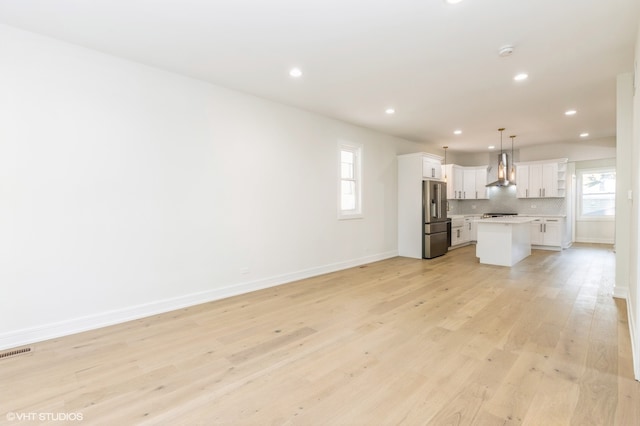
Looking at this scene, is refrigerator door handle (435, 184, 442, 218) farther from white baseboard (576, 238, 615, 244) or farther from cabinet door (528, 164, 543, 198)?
white baseboard (576, 238, 615, 244)

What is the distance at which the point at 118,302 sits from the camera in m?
3.24

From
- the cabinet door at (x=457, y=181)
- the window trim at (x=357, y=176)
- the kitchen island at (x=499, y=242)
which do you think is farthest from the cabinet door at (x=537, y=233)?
the window trim at (x=357, y=176)

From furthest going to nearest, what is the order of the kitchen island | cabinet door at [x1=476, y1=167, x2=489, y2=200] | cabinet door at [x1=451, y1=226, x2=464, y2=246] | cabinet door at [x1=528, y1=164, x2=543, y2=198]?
cabinet door at [x1=476, y1=167, x2=489, y2=200] → cabinet door at [x1=528, y1=164, x2=543, y2=198] → cabinet door at [x1=451, y1=226, x2=464, y2=246] → the kitchen island

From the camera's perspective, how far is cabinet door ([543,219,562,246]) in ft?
25.3

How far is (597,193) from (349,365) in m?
10.2

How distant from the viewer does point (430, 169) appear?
23.0ft

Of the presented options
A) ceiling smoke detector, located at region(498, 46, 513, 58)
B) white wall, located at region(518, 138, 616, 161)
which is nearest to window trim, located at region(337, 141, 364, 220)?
ceiling smoke detector, located at region(498, 46, 513, 58)

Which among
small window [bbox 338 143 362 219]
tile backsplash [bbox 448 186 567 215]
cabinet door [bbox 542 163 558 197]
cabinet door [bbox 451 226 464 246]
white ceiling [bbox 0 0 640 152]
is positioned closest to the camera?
white ceiling [bbox 0 0 640 152]

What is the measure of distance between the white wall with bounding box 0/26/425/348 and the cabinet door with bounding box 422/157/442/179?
312 cm

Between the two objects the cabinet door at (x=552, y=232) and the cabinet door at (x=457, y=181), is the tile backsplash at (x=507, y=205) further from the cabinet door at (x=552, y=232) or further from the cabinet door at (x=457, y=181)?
the cabinet door at (x=552, y=232)

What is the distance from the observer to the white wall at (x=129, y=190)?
9.05ft

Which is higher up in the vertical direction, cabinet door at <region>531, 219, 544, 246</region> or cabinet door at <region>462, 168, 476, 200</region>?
cabinet door at <region>462, 168, 476, 200</region>

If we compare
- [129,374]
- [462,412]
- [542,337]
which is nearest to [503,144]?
[542,337]

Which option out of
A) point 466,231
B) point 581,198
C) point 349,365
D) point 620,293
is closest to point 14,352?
point 349,365
